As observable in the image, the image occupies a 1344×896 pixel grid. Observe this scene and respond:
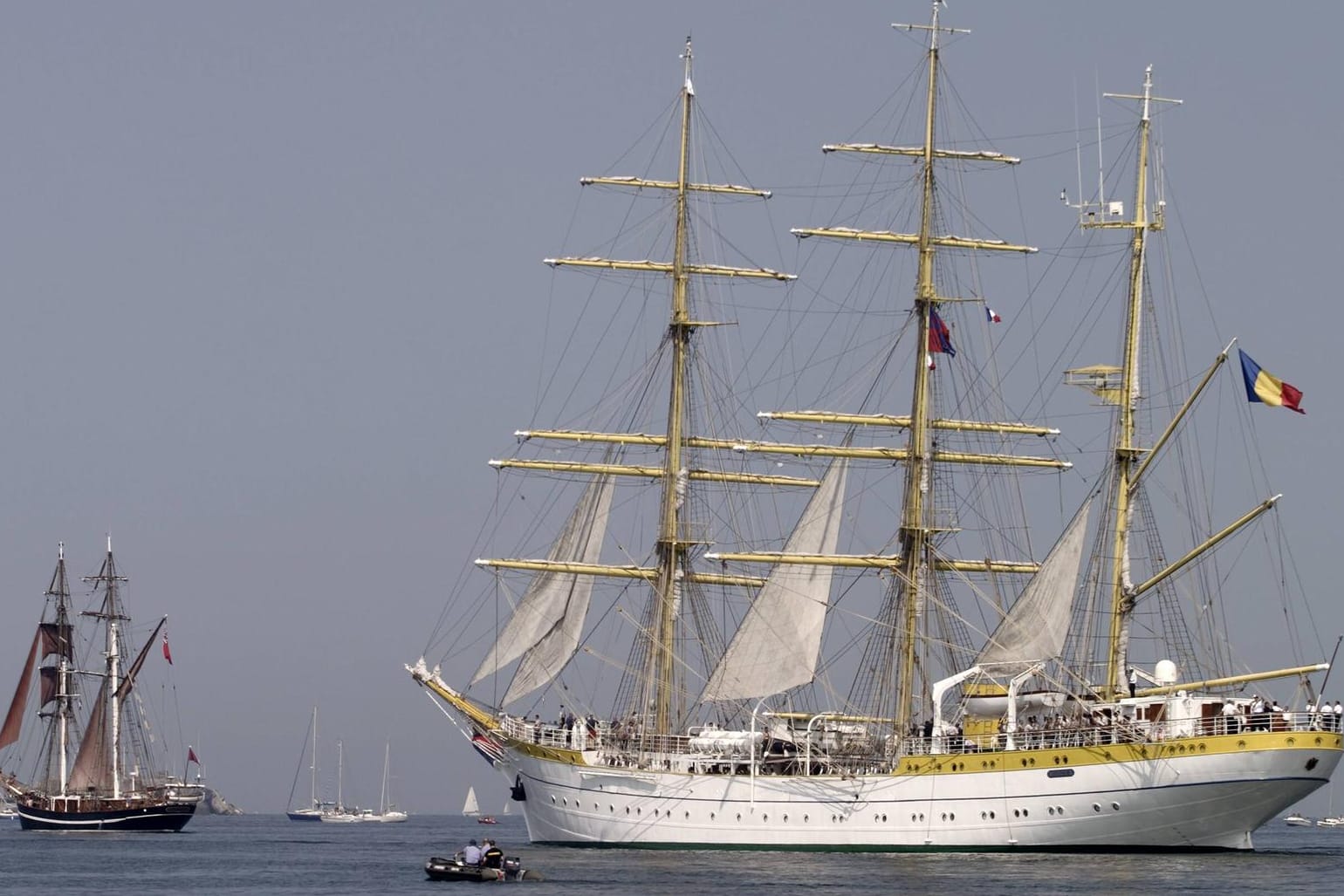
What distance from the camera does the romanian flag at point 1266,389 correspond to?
3290 inches

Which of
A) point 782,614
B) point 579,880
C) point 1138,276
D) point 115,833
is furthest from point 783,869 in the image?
point 115,833

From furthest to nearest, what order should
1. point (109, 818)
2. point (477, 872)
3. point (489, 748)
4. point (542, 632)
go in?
1. point (109, 818)
2. point (489, 748)
3. point (542, 632)
4. point (477, 872)

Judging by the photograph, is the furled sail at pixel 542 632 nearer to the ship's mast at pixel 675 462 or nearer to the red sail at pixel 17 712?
the ship's mast at pixel 675 462

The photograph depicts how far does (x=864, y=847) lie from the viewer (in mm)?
87000

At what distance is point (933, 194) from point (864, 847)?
27710 mm

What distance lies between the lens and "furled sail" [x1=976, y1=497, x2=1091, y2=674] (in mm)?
86688

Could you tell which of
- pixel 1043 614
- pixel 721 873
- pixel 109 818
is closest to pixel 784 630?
pixel 1043 614

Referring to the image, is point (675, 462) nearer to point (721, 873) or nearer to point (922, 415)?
point (922, 415)

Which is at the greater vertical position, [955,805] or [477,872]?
[955,805]

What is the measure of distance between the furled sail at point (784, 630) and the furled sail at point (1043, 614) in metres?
7.88

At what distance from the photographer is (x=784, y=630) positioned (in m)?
91.6

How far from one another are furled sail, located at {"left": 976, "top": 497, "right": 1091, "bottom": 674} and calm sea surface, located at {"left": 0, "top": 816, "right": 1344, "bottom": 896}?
8.14 meters

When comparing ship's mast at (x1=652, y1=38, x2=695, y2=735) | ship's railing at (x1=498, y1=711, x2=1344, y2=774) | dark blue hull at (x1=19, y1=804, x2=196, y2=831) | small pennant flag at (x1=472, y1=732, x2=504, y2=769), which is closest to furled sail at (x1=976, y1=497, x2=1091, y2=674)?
ship's railing at (x1=498, y1=711, x2=1344, y2=774)

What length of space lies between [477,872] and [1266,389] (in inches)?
1349
